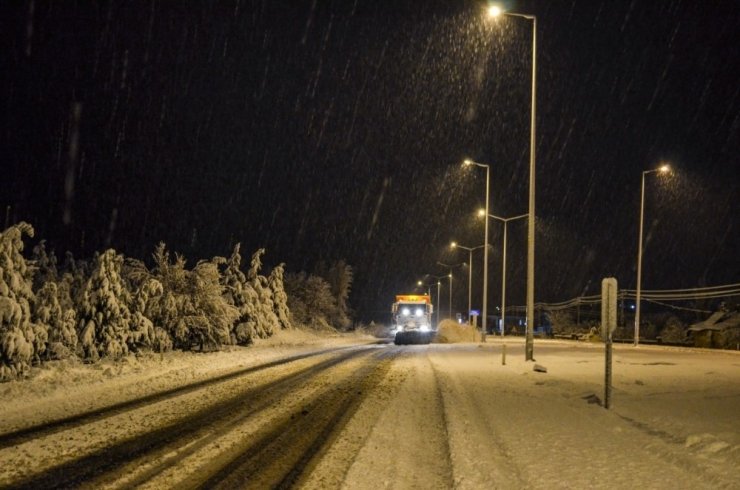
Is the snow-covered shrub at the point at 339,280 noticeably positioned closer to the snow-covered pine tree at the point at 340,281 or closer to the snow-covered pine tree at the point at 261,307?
the snow-covered pine tree at the point at 340,281

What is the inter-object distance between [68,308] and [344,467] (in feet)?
62.5

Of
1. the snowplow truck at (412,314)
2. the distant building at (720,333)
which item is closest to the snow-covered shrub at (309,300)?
the snowplow truck at (412,314)

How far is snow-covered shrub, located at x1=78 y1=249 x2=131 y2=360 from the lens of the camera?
24.5 m

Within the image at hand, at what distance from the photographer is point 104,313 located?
81.4 ft

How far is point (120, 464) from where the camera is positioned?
8242mm

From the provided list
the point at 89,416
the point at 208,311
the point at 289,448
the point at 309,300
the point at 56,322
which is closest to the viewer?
the point at 289,448

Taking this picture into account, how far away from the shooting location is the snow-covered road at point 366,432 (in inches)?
306

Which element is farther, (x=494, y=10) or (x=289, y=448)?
(x=494, y=10)

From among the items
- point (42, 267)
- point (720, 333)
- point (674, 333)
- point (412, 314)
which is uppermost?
point (42, 267)

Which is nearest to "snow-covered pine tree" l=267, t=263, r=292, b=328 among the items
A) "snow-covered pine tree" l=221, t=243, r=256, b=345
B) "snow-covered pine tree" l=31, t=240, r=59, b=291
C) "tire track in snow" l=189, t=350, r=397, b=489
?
"snow-covered pine tree" l=221, t=243, r=256, b=345

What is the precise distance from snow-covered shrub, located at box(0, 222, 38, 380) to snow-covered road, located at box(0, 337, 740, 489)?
30.9 inches

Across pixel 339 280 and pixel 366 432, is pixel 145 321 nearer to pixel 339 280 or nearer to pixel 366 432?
pixel 366 432

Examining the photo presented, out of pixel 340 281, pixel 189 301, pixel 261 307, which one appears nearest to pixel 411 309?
pixel 261 307

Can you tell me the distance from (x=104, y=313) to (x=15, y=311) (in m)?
6.24
